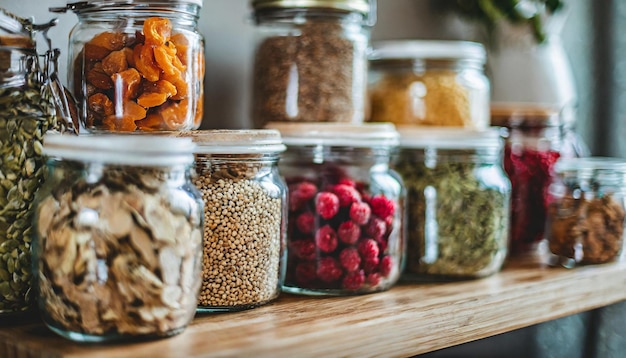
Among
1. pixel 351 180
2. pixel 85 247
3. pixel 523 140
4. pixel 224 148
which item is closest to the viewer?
pixel 85 247

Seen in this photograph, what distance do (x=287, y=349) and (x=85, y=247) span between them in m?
0.18

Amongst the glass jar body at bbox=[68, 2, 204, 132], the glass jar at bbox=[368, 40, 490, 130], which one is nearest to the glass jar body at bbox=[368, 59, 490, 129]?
the glass jar at bbox=[368, 40, 490, 130]

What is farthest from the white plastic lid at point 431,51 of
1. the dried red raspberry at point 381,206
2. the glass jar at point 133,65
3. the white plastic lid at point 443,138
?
the glass jar at point 133,65

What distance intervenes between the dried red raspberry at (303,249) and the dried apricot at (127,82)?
245 millimetres

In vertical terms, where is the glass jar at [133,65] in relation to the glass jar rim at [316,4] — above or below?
below

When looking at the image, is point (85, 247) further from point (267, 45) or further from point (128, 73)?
point (267, 45)

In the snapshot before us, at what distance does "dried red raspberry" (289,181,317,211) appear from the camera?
0.86 metres

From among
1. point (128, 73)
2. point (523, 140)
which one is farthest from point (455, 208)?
point (128, 73)

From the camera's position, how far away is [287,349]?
0.66m

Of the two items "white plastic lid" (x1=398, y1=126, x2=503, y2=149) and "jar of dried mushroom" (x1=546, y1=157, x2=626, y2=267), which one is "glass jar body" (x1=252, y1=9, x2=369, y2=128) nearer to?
"white plastic lid" (x1=398, y1=126, x2=503, y2=149)

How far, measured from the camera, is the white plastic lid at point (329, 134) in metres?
0.87

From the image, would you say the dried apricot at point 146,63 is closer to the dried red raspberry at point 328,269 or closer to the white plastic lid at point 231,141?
the white plastic lid at point 231,141

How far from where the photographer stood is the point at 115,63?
0.73 meters

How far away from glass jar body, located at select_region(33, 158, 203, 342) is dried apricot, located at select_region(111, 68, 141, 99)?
0.32 ft
